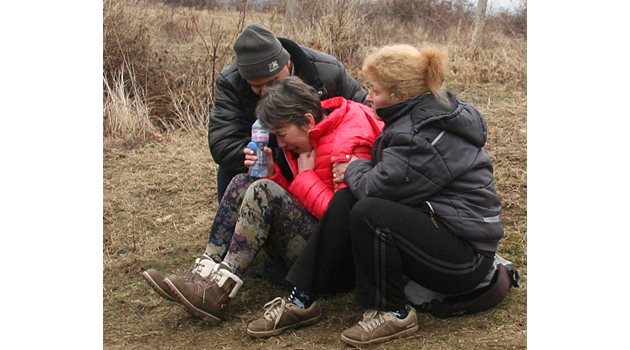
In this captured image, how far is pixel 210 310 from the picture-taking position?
11.1 ft

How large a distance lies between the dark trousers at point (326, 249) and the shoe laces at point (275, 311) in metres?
0.13

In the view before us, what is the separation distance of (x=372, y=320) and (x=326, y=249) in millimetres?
326

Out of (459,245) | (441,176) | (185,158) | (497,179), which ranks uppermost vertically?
(441,176)

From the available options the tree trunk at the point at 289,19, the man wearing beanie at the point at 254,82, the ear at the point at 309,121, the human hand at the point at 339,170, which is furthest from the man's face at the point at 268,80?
the tree trunk at the point at 289,19

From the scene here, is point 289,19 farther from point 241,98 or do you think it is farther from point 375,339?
point 375,339

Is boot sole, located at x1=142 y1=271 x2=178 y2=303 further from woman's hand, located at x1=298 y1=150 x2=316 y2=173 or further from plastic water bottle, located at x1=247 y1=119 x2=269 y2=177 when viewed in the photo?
woman's hand, located at x1=298 y1=150 x2=316 y2=173

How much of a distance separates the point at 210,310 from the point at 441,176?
1149 millimetres

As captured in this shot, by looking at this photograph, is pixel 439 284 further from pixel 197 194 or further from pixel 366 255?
pixel 197 194

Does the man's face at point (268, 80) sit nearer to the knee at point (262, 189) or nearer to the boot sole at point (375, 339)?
the knee at point (262, 189)

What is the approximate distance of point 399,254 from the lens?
3010mm

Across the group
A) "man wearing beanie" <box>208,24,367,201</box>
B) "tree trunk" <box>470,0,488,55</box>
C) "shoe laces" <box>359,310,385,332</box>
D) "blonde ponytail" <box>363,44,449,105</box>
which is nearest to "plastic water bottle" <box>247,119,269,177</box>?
"man wearing beanie" <box>208,24,367,201</box>

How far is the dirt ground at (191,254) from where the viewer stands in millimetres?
3234

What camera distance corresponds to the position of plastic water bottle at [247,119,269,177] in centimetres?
351

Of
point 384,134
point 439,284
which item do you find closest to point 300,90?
point 384,134
